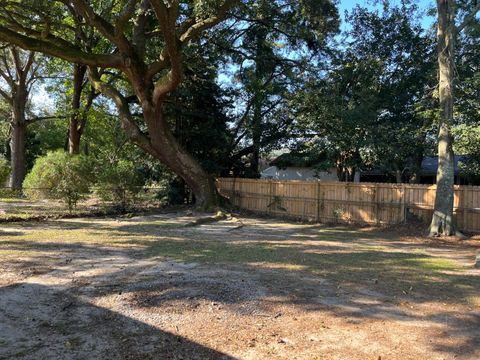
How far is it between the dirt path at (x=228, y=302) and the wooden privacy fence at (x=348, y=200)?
17.3 feet

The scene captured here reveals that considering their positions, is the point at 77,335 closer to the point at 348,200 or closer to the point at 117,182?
the point at 117,182

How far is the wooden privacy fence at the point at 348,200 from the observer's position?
15703 mm

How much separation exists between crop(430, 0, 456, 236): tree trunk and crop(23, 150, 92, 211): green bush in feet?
44.2

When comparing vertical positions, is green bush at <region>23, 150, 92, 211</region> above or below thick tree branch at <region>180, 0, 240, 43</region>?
below

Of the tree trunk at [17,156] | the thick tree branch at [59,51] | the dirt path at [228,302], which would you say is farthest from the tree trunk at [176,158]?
the tree trunk at [17,156]

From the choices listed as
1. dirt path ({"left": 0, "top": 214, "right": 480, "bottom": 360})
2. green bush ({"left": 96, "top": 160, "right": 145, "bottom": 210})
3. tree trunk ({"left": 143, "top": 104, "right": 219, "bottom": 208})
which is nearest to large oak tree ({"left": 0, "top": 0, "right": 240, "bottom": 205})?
tree trunk ({"left": 143, "top": 104, "right": 219, "bottom": 208})

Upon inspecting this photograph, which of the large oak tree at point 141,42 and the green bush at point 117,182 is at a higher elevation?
the large oak tree at point 141,42

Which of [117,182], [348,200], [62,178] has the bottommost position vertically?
[348,200]

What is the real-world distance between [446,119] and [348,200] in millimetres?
5423

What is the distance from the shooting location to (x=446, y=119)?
14.9 meters

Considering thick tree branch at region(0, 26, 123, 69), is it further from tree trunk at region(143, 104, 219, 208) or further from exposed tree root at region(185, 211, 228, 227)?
exposed tree root at region(185, 211, 228, 227)

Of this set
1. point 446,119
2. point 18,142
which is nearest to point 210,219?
point 446,119

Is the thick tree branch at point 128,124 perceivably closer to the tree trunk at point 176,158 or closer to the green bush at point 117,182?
the tree trunk at point 176,158

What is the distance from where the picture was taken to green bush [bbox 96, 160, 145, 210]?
18656 millimetres
